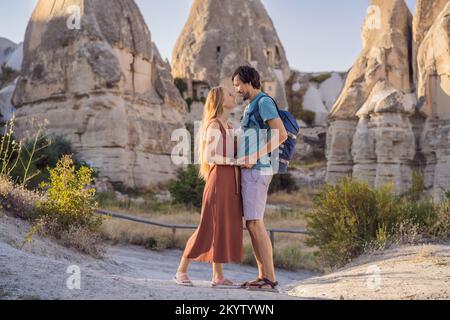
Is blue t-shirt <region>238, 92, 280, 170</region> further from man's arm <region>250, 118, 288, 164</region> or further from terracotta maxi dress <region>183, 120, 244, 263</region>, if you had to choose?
terracotta maxi dress <region>183, 120, 244, 263</region>

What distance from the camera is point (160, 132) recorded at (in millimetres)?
18031

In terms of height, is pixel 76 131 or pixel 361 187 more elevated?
pixel 76 131

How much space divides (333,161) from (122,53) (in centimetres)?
966

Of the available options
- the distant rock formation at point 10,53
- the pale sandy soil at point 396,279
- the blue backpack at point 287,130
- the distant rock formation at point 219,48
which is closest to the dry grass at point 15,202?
the pale sandy soil at point 396,279

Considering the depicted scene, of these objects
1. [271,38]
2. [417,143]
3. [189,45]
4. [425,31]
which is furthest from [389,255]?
[271,38]

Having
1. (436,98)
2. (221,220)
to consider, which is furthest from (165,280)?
(436,98)

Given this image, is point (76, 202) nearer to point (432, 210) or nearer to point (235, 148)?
point (235, 148)

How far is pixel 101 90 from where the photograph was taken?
16500mm

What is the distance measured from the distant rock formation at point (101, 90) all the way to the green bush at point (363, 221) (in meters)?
9.72

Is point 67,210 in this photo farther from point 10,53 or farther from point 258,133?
point 10,53

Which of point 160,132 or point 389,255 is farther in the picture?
point 160,132

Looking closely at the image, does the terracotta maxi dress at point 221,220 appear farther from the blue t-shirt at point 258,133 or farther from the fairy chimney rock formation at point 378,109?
the fairy chimney rock formation at point 378,109

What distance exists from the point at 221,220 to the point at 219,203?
0.12m

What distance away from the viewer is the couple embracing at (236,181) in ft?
12.8
